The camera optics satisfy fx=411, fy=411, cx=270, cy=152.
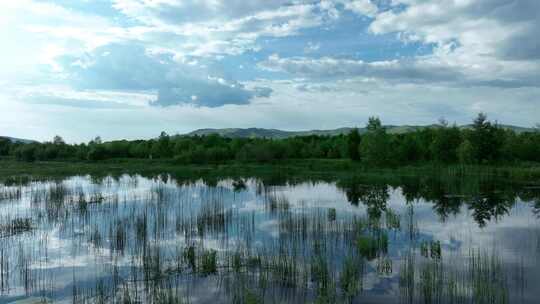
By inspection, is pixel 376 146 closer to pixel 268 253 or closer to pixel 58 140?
pixel 268 253

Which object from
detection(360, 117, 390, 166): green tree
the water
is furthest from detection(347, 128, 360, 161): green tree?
the water

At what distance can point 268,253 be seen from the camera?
51.5 feet

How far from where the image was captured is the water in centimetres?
1198

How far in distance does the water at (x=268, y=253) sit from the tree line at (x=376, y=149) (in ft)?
104

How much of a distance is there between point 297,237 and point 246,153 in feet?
229

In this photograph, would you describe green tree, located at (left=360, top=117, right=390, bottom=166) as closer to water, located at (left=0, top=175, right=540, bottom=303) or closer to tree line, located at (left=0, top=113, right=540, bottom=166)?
tree line, located at (left=0, top=113, right=540, bottom=166)

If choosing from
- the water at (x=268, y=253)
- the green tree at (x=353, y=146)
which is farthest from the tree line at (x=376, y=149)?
the water at (x=268, y=253)

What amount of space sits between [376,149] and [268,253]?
48.7 meters

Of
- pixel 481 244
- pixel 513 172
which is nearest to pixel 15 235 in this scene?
pixel 481 244

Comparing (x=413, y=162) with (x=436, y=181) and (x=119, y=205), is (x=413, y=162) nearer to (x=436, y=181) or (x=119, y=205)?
(x=436, y=181)

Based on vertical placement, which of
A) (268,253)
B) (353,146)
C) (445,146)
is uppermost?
(353,146)

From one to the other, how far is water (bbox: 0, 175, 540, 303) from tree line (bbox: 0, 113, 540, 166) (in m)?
31.8

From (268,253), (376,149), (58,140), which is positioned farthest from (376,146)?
(58,140)

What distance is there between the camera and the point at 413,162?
68.7 metres
